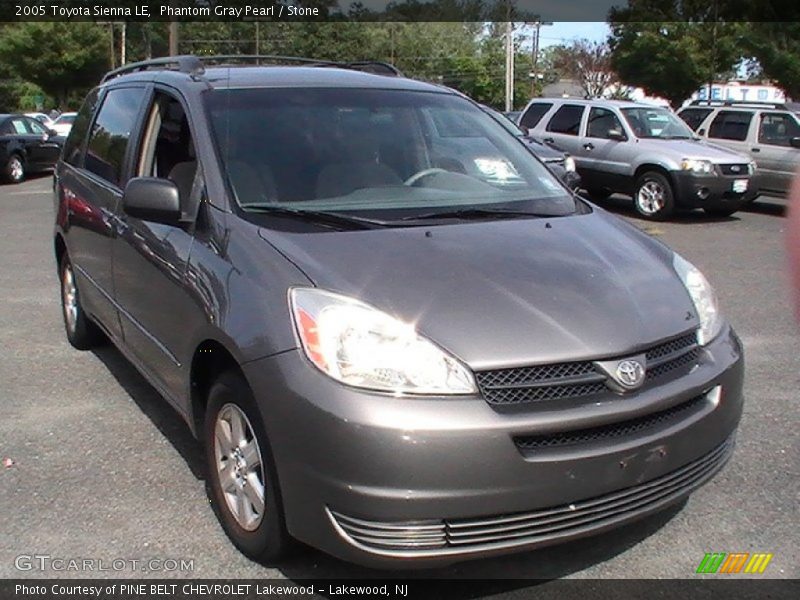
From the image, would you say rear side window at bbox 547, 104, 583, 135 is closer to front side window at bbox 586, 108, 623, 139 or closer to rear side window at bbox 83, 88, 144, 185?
front side window at bbox 586, 108, 623, 139

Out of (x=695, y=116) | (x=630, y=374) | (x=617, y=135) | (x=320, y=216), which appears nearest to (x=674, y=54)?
(x=695, y=116)

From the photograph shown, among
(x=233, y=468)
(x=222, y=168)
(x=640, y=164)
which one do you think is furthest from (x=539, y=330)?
(x=640, y=164)

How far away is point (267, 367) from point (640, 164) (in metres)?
11.7

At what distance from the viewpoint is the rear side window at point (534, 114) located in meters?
15.3

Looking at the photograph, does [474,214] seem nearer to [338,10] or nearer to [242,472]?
[242,472]

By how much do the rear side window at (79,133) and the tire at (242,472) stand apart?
290cm

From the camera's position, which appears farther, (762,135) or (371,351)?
(762,135)

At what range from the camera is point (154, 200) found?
3.52 metres

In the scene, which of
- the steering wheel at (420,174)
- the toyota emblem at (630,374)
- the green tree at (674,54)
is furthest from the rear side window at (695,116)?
the green tree at (674,54)

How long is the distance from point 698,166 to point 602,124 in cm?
198

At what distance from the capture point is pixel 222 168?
364 cm

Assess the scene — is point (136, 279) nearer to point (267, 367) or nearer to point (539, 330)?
point (267, 367)

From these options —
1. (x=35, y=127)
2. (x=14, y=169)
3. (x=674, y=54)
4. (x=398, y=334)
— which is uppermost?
(x=674, y=54)

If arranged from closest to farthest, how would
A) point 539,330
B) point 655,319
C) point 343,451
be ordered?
point 343,451 < point 539,330 < point 655,319
